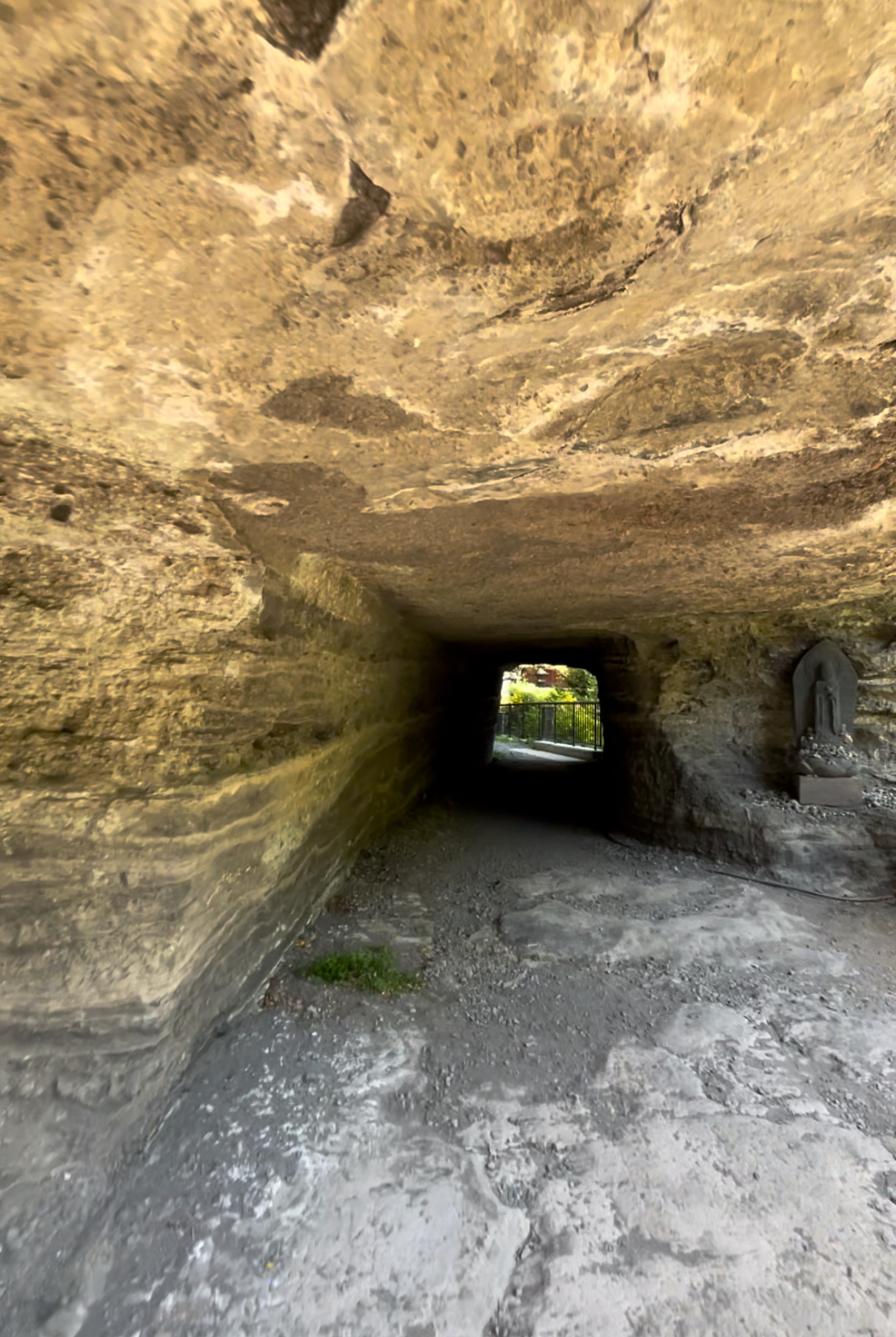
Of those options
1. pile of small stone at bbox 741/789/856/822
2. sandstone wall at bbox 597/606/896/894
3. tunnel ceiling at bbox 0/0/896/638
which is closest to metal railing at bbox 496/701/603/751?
sandstone wall at bbox 597/606/896/894

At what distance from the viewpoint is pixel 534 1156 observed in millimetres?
2443

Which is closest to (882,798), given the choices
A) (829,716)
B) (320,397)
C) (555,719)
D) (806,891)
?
(829,716)

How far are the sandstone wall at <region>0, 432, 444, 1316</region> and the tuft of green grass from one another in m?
0.46

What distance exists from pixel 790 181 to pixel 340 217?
39.1 inches

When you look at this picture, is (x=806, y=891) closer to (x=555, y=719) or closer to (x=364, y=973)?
(x=364, y=973)

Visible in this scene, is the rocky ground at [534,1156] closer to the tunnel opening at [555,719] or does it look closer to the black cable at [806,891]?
the black cable at [806,891]

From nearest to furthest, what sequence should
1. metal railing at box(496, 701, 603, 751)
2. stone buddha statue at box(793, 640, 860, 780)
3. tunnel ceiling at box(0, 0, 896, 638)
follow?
tunnel ceiling at box(0, 0, 896, 638) < stone buddha statue at box(793, 640, 860, 780) < metal railing at box(496, 701, 603, 751)

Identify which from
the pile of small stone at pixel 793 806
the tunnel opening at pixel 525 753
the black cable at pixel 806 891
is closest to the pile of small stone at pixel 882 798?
the pile of small stone at pixel 793 806

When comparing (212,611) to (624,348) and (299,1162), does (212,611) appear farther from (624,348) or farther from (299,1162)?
(299,1162)

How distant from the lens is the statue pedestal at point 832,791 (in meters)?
5.18

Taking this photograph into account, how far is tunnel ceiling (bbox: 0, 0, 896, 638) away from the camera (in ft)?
3.41

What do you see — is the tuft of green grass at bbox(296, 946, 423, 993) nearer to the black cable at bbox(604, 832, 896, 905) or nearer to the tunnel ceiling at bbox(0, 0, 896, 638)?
the tunnel ceiling at bbox(0, 0, 896, 638)

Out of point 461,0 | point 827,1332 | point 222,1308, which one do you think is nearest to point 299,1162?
point 222,1308

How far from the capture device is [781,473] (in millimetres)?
2711
